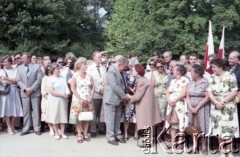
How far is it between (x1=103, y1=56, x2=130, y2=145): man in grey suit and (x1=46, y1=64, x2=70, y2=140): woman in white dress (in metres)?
1.00

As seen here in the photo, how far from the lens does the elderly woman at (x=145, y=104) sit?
755cm

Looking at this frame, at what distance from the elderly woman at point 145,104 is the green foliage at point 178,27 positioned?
1753cm

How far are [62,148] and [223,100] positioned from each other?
3265mm

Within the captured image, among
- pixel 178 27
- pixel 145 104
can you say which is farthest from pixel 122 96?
pixel 178 27

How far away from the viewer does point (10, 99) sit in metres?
8.59

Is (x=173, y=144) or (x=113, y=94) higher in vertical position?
(x=113, y=94)

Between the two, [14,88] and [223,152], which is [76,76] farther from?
[223,152]

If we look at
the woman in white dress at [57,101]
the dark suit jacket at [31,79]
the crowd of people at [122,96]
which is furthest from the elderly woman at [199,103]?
the dark suit jacket at [31,79]

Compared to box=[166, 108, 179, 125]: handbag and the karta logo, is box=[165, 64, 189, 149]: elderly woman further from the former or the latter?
the karta logo

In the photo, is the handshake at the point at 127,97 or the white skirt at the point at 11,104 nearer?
the handshake at the point at 127,97

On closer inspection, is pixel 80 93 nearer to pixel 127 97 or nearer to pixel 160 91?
pixel 127 97

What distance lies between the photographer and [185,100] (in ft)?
23.9

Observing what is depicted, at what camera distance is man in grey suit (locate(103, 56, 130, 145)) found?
777 centimetres

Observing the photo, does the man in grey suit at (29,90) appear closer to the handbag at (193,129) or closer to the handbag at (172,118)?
the handbag at (172,118)
